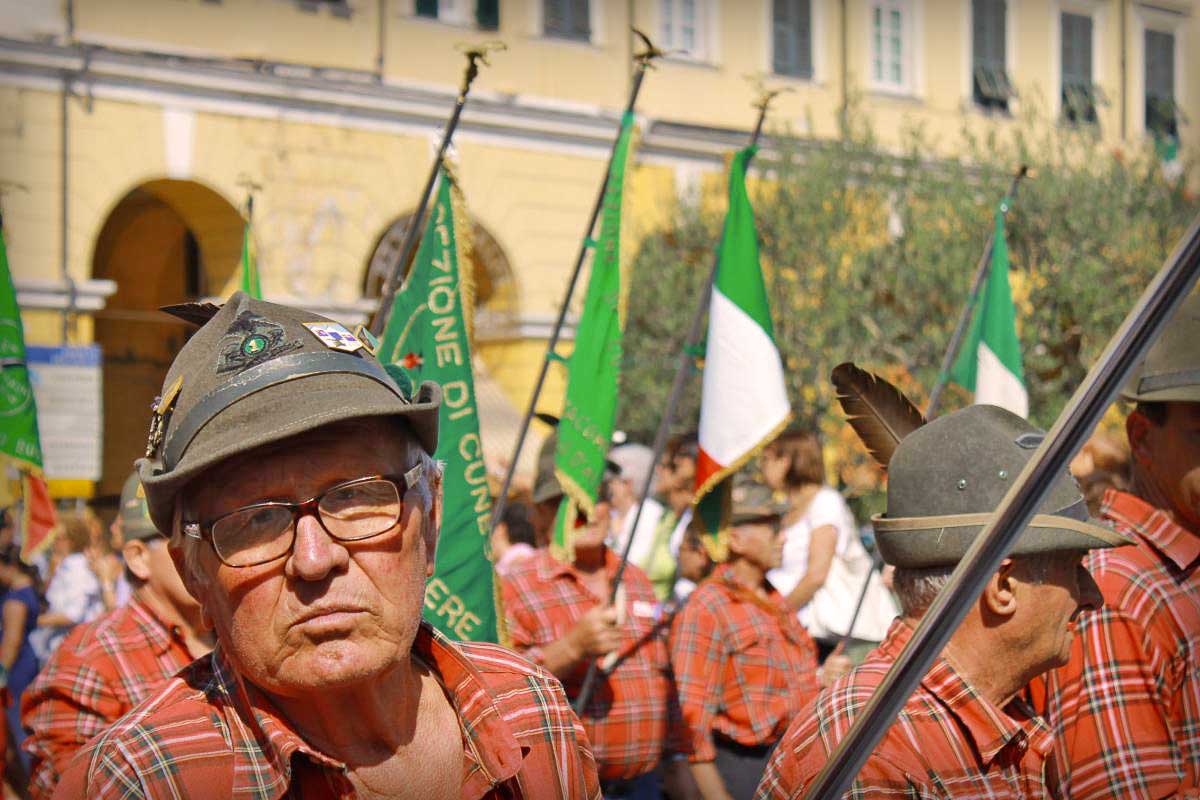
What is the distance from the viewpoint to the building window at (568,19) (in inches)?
688

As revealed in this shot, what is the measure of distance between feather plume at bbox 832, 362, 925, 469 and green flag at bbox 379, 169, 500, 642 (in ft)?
5.10

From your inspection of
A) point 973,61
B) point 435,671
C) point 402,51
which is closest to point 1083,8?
point 973,61

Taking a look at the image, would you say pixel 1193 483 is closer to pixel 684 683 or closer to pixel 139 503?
pixel 684 683

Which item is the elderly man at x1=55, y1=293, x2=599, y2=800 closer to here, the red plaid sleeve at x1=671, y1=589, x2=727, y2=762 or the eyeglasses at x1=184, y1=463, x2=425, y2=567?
the eyeglasses at x1=184, y1=463, x2=425, y2=567

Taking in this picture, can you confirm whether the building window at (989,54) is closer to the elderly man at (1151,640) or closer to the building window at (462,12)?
the building window at (462,12)

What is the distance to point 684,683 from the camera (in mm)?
5508

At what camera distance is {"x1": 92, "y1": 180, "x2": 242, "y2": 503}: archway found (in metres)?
17.9

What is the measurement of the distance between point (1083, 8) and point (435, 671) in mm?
21706

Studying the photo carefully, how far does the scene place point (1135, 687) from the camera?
2.98 metres

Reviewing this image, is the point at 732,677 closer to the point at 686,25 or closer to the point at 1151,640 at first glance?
the point at 1151,640

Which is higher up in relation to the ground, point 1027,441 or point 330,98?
point 330,98

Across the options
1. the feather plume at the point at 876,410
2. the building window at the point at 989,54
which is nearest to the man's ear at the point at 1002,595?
the feather plume at the point at 876,410

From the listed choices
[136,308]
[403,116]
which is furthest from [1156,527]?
[136,308]

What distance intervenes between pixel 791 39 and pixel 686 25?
1.59 metres
